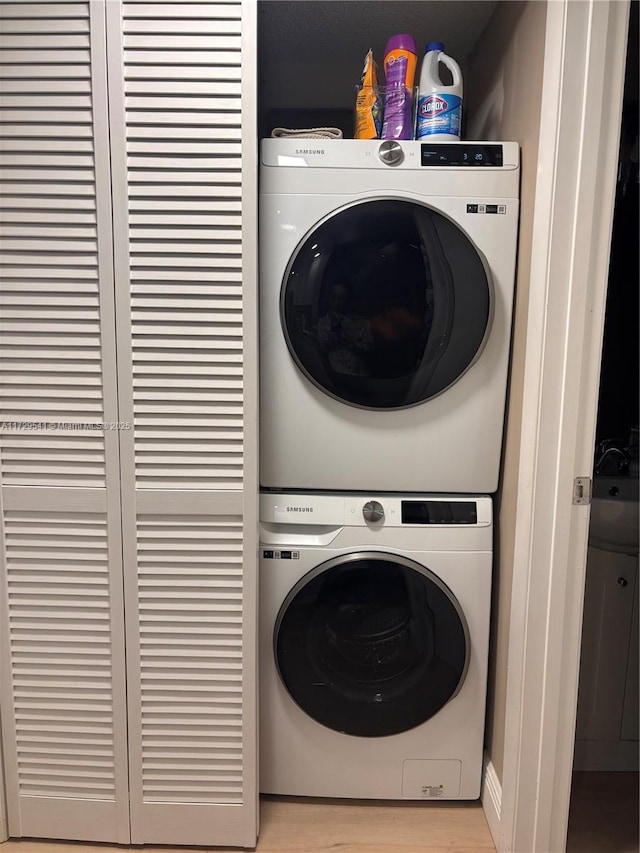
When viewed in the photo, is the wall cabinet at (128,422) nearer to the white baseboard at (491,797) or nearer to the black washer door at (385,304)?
the black washer door at (385,304)

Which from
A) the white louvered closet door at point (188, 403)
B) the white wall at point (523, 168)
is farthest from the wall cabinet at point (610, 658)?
the white louvered closet door at point (188, 403)

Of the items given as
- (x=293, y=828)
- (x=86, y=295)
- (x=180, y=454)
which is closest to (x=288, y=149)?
(x=86, y=295)

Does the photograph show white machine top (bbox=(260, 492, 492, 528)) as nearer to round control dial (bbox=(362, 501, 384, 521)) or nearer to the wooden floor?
round control dial (bbox=(362, 501, 384, 521))

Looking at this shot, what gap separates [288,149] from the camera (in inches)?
56.6

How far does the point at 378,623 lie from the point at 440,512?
1.07 feet

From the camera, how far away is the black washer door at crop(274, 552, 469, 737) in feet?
4.98

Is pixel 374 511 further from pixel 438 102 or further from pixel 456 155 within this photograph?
pixel 438 102

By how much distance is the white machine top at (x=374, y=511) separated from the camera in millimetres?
1529

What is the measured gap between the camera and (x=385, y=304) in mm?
1452

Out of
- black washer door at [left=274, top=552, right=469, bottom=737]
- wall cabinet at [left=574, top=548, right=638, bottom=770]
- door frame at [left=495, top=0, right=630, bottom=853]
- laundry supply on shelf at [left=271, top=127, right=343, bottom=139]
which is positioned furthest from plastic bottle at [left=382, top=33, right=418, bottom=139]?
wall cabinet at [left=574, top=548, right=638, bottom=770]

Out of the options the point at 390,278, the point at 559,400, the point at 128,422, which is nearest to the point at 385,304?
the point at 390,278

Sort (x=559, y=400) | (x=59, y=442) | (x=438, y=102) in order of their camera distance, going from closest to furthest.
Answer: (x=559, y=400)
(x=59, y=442)
(x=438, y=102)

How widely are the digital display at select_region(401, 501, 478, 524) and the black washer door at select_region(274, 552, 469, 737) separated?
0.11 metres

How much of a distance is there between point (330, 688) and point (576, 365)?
1.00m
